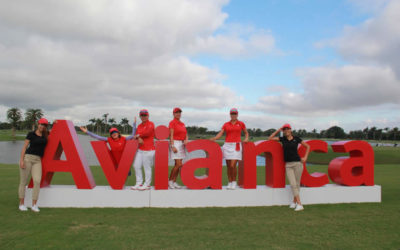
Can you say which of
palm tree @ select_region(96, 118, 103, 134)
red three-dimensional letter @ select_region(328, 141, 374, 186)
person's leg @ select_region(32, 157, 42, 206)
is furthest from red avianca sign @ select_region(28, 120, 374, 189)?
palm tree @ select_region(96, 118, 103, 134)

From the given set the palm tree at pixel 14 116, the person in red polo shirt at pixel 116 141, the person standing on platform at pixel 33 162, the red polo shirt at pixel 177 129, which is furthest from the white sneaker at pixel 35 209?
the palm tree at pixel 14 116

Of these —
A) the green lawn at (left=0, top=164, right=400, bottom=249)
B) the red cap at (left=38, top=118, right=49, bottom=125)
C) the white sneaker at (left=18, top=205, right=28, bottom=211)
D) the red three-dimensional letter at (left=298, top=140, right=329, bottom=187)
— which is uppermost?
the red cap at (left=38, top=118, right=49, bottom=125)

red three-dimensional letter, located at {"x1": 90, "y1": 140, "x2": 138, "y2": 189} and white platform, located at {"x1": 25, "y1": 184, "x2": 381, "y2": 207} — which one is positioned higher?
red three-dimensional letter, located at {"x1": 90, "y1": 140, "x2": 138, "y2": 189}

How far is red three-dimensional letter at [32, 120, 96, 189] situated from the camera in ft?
23.5

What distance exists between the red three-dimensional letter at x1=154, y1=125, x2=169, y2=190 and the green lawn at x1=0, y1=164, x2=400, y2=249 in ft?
2.45

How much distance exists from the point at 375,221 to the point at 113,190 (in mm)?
6363

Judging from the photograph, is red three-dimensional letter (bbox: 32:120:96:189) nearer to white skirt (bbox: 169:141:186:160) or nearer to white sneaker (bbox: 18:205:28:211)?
white sneaker (bbox: 18:205:28:211)

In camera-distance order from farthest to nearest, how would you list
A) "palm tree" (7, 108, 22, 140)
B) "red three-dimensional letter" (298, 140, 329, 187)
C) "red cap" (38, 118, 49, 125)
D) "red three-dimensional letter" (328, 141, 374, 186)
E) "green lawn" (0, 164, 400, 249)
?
"palm tree" (7, 108, 22, 140) < "red three-dimensional letter" (328, 141, 374, 186) < "red three-dimensional letter" (298, 140, 329, 187) < "red cap" (38, 118, 49, 125) < "green lawn" (0, 164, 400, 249)

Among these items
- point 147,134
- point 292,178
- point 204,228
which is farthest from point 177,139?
point 292,178

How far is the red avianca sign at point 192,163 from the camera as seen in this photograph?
725cm

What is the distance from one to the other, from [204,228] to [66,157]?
4.27 meters

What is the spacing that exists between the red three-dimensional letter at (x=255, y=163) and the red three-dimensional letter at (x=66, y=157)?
4.33m

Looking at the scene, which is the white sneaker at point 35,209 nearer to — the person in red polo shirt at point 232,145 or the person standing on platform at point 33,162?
the person standing on platform at point 33,162

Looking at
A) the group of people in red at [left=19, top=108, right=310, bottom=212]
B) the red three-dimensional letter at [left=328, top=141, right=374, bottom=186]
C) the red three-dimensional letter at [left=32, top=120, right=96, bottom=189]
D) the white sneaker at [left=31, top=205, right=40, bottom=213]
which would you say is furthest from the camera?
the red three-dimensional letter at [left=328, top=141, right=374, bottom=186]
